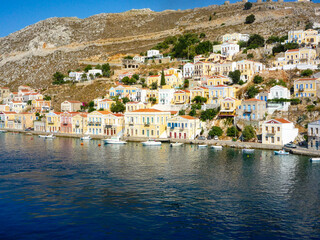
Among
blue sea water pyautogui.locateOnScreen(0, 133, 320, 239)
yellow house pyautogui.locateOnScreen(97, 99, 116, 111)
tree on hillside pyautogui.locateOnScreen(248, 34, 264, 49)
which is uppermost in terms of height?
tree on hillside pyautogui.locateOnScreen(248, 34, 264, 49)

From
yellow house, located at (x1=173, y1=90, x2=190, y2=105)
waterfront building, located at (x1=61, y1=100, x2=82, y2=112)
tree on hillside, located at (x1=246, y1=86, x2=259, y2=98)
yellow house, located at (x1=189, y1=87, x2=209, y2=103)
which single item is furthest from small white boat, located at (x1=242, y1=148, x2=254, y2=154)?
waterfront building, located at (x1=61, y1=100, x2=82, y2=112)

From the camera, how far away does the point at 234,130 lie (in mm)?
50500

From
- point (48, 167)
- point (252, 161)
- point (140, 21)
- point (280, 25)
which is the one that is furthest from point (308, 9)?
point (48, 167)

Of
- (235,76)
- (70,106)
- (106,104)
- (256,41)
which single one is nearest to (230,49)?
(256,41)

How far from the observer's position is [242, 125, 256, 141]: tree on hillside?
156ft

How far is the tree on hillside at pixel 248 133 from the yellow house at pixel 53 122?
39.7 metres

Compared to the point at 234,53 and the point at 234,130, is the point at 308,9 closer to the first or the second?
the point at 234,53

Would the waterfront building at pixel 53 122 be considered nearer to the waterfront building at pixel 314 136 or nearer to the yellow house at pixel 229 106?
the yellow house at pixel 229 106

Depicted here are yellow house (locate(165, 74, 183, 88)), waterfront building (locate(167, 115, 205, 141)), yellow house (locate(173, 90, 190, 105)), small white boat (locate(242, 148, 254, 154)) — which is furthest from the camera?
yellow house (locate(165, 74, 183, 88))

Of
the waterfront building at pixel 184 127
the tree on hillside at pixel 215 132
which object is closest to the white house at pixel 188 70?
the waterfront building at pixel 184 127

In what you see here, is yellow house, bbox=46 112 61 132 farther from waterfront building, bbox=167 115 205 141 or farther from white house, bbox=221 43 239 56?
white house, bbox=221 43 239 56

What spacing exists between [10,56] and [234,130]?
398ft

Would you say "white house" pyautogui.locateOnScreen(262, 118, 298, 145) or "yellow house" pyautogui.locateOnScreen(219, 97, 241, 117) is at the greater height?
"yellow house" pyautogui.locateOnScreen(219, 97, 241, 117)

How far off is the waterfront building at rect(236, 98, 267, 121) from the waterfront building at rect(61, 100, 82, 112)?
1619 inches
